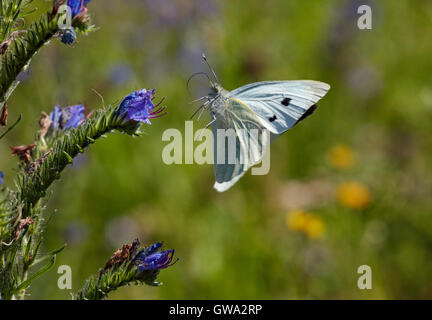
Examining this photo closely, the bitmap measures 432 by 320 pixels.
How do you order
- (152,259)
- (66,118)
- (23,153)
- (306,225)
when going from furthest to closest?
(306,225), (66,118), (23,153), (152,259)

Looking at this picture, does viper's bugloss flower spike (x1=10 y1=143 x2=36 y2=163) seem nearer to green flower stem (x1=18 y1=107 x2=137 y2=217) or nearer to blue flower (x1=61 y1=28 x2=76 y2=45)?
green flower stem (x1=18 y1=107 x2=137 y2=217)

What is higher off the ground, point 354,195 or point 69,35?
point 354,195

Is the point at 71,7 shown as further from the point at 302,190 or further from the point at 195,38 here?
the point at 195,38

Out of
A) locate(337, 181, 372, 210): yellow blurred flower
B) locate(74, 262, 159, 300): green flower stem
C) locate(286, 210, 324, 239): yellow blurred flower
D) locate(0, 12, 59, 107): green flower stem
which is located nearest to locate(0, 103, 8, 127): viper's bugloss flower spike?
locate(0, 12, 59, 107): green flower stem

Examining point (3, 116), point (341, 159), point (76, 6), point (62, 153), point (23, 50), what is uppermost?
point (341, 159)

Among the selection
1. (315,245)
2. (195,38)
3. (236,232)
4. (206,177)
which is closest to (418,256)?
(315,245)

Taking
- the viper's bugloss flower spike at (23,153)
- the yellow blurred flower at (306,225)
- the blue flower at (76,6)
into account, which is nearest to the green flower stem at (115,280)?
the viper's bugloss flower spike at (23,153)

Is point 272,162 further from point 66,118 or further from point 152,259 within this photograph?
point 152,259

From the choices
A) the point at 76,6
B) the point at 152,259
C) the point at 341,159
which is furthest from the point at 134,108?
the point at 341,159
